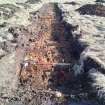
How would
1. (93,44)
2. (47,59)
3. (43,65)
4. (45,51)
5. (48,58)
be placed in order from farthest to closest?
(45,51)
(93,44)
(48,58)
(47,59)
(43,65)

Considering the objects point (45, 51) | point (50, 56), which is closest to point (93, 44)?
point (50, 56)

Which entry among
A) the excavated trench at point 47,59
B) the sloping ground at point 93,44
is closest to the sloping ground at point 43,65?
the excavated trench at point 47,59

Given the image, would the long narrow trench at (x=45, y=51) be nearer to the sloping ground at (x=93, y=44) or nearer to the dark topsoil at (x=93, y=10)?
the sloping ground at (x=93, y=44)

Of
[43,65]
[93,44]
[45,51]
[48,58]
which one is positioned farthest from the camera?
[45,51]

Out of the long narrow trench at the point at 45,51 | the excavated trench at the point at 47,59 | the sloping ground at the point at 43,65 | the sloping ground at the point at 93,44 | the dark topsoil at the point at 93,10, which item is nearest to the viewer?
the sloping ground at the point at 43,65

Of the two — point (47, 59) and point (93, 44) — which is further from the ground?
point (93, 44)

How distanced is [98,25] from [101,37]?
337 cm

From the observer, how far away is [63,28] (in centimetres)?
2228

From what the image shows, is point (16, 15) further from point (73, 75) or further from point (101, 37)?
point (73, 75)

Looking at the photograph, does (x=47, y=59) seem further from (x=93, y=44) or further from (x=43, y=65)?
(x=93, y=44)

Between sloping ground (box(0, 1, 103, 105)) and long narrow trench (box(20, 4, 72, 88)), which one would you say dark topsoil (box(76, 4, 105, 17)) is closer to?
long narrow trench (box(20, 4, 72, 88))

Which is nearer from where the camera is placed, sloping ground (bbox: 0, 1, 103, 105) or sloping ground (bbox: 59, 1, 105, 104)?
sloping ground (bbox: 0, 1, 103, 105)

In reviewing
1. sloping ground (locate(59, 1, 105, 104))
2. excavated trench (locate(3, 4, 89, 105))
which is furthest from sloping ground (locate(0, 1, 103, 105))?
sloping ground (locate(59, 1, 105, 104))

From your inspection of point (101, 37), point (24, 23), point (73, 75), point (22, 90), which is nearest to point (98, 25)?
point (101, 37)
